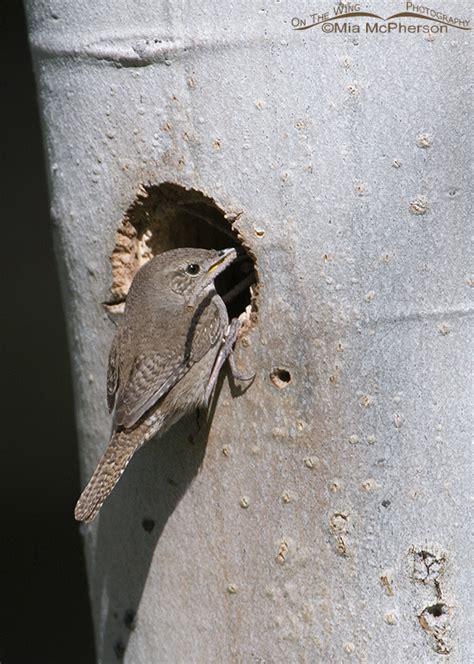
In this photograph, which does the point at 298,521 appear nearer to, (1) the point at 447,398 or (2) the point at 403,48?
(1) the point at 447,398

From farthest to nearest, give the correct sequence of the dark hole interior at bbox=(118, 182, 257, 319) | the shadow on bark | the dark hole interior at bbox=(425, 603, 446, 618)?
the shadow on bark → the dark hole interior at bbox=(118, 182, 257, 319) → the dark hole interior at bbox=(425, 603, 446, 618)

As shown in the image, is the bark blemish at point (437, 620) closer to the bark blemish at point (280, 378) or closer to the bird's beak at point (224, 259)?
the bark blemish at point (280, 378)

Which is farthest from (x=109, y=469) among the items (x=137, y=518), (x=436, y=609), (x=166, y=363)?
(x=436, y=609)

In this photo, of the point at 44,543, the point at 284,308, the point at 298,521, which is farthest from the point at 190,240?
the point at 44,543

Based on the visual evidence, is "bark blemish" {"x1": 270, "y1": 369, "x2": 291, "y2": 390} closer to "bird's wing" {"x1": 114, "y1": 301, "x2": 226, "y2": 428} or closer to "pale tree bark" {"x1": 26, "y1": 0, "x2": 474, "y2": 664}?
"pale tree bark" {"x1": 26, "y1": 0, "x2": 474, "y2": 664}

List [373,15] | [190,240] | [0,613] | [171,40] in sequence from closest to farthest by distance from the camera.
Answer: [373,15]
[171,40]
[190,240]
[0,613]

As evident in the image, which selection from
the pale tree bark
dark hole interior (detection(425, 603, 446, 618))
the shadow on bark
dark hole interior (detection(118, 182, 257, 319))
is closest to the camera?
the pale tree bark

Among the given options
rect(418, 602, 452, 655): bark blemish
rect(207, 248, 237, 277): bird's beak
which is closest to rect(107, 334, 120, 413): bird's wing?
rect(207, 248, 237, 277): bird's beak
